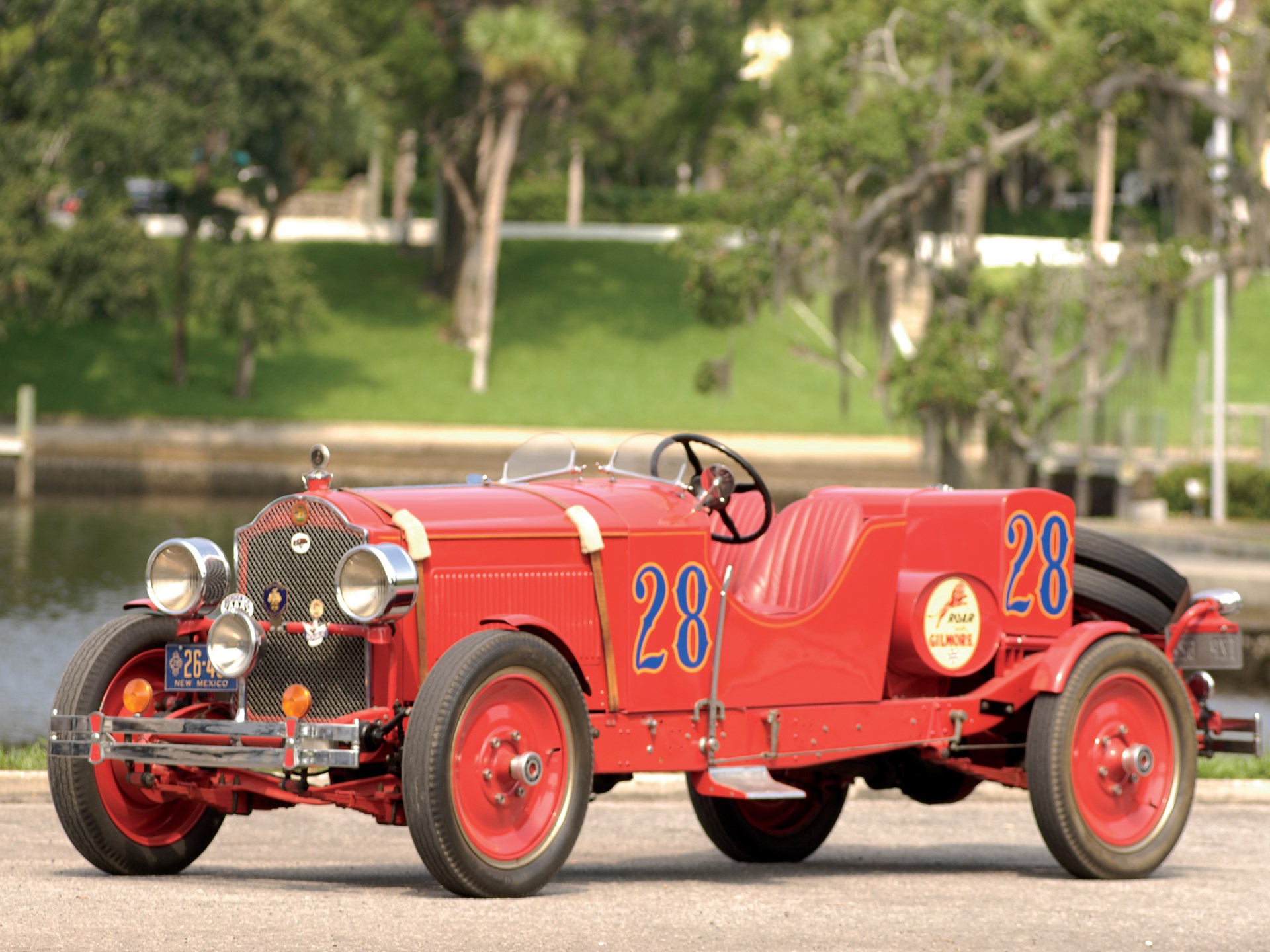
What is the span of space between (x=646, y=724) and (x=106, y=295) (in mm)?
35563

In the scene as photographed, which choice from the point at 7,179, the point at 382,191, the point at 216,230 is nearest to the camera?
the point at 7,179

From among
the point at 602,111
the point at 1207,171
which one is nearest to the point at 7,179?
the point at 602,111

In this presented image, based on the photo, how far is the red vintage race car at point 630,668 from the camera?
6.41m

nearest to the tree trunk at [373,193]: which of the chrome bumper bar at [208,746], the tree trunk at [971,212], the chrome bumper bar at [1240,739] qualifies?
the tree trunk at [971,212]

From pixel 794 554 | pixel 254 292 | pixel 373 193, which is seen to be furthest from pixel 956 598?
pixel 373 193

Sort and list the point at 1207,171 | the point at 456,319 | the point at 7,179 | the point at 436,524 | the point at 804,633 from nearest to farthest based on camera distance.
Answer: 1. the point at 436,524
2. the point at 804,633
3. the point at 1207,171
4. the point at 7,179
5. the point at 456,319

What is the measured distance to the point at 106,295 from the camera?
133 feet

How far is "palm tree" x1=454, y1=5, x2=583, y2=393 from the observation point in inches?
1928

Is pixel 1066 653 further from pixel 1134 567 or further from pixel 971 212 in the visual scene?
pixel 971 212

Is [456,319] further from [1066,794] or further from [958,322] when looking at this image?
[1066,794]

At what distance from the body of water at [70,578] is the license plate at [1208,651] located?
9.28ft

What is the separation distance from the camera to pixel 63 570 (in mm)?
25188

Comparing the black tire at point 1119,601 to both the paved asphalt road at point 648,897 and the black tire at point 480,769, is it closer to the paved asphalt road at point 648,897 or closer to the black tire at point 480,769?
the paved asphalt road at point 648,897

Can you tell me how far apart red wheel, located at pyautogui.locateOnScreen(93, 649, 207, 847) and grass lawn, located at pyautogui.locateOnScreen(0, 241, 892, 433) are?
3895cm
